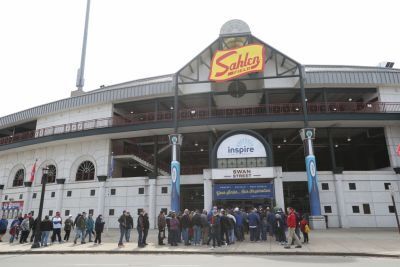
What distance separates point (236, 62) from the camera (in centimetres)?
2364

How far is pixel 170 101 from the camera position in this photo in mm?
28578

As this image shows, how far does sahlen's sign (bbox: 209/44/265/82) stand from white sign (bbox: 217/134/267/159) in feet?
17.0

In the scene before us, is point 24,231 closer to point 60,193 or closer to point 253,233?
point 60,193

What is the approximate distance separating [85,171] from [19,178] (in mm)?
9975

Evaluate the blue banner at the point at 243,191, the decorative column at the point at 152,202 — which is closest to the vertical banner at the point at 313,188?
the blue banner at the point at 243,191

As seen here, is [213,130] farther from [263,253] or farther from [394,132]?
[394,132]

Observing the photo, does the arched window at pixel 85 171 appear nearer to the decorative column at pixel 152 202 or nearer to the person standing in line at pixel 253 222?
the decorative column at pixel 152 202

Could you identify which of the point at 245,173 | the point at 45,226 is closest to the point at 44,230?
the point at 45,226

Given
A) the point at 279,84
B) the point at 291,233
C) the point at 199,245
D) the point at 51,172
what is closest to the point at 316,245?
the point at 291,233

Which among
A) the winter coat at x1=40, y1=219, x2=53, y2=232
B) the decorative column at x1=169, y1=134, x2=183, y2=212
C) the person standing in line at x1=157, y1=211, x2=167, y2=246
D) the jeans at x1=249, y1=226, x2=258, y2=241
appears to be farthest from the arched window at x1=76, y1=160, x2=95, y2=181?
the jeans at x1=249, y1=226, x2=258, y2=241

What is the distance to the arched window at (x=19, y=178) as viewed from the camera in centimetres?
3183

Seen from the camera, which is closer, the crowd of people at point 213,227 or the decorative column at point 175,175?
the crowd of people at point 213,227

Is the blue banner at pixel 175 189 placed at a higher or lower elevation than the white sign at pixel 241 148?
lower

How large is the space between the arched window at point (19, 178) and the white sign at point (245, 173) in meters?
23.3
